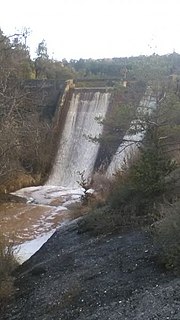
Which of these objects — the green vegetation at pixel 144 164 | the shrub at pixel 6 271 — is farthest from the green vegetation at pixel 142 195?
the shrub at pixel 6 271

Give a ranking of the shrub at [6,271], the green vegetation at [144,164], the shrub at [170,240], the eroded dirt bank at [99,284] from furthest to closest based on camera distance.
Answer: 1. the green vegetation at [144,164]
2. the shrub at [6,271]
3. the shrub at [170,240]
4. the eroded dirt bank at [99,284]

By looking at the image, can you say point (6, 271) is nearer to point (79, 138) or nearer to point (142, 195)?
point (142, 195)

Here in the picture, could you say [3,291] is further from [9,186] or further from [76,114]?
[76,114]

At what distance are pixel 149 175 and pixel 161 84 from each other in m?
4.44

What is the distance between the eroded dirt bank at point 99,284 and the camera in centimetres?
629

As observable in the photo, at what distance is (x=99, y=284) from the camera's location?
7531 mm

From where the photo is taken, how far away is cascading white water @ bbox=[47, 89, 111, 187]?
24.8 metres

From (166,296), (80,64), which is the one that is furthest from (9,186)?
(80,64)

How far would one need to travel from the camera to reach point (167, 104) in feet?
45.2

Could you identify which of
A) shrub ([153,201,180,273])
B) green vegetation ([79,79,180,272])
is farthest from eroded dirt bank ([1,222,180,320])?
green vegetation ([79,79,180,272])

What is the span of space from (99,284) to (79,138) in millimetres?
18659

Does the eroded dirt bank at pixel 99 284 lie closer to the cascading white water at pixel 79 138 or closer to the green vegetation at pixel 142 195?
the green vegetation at pixel 142 195

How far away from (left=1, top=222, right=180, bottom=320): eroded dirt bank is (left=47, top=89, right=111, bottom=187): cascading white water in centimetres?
1415

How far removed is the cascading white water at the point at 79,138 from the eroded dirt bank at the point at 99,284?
14.2 m
